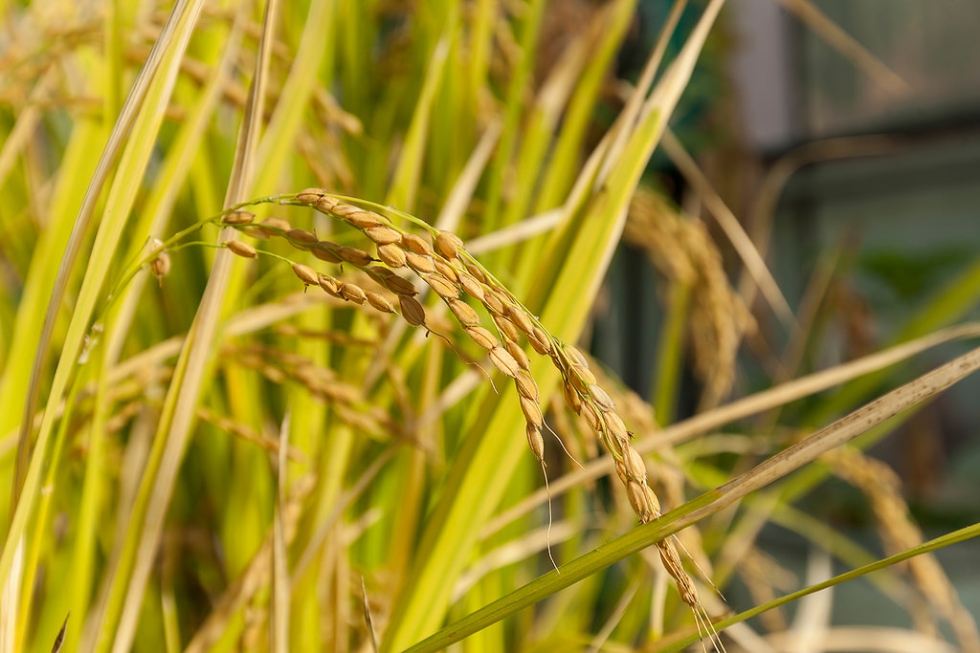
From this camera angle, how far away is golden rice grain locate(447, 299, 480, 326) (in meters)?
0.14

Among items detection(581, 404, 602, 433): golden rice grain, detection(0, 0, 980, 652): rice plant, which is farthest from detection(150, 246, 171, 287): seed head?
detection(581, 404, 602, 433): golden rice grain

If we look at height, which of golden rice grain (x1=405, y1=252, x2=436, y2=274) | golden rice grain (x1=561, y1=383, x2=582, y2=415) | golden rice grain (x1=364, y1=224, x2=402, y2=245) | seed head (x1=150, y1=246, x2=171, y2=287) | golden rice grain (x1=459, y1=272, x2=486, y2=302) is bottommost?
golden rice grain (x1=561, y1=383, x2=582, y2=415)

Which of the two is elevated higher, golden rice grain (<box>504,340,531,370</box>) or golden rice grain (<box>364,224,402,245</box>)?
golden rice grain (<box>364,224,402,245</box>)

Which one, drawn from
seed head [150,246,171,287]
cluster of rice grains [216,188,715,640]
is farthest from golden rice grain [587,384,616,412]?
seed head [150,246,171,287]

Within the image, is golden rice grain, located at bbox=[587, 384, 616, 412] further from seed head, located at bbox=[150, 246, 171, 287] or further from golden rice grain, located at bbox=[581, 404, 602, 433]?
seed head, located at bbox=[150, 246, 171, 287]

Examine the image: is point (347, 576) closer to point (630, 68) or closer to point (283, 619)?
point (283, 619)

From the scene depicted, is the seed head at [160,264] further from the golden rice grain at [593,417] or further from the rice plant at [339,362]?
the golden rice grain at [593,417]

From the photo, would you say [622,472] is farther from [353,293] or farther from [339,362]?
[339,362]

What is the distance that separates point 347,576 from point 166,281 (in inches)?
6.9

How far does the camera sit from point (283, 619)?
23 centimetres

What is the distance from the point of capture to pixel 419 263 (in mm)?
139

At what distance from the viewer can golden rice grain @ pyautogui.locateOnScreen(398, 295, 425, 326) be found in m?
0.14

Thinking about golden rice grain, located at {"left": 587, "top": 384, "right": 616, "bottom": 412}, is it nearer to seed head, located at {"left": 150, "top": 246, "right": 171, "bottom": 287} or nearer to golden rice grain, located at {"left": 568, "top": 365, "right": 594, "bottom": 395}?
golden rice grain, located at {"left": 568, "top": 365, "right": 594, "bottom": 395}

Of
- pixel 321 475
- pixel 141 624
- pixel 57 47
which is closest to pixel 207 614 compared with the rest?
pixel 141 624
